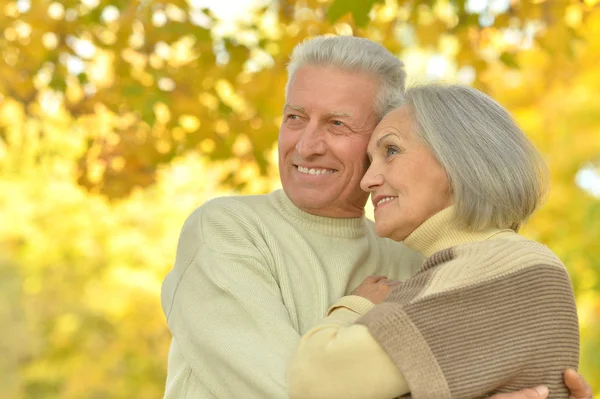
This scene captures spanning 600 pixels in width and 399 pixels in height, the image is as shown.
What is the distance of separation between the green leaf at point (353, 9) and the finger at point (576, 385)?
1.69 meters

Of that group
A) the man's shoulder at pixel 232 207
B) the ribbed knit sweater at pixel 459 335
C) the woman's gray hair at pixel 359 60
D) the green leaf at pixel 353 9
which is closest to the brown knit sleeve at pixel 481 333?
the ribbed knit sweater at pixel 459 335

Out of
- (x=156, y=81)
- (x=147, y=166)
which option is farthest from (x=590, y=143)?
(x=156, y=81)

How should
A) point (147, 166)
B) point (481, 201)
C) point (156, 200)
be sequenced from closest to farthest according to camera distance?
point (481, 201) → point (147, 166) → point (156, 200)

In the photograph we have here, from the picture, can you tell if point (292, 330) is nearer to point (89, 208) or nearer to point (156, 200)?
point (156, 200)

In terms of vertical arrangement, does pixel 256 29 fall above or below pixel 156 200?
above

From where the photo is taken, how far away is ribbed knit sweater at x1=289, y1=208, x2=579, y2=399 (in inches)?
79.6

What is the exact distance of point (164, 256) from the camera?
1577 centimetres

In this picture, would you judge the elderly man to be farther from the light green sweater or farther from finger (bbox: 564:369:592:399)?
finger (bbox: 564:369:592:399)

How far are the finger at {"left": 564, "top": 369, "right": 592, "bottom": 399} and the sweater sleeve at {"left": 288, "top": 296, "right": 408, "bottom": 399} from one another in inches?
16.0

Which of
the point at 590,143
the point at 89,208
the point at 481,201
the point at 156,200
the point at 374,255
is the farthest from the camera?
the point at 89,208

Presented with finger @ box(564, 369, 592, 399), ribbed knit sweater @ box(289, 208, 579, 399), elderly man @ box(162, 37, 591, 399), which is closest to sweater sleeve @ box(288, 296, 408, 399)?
ribbed knit sweater @ box(289, 208, 579, 399)

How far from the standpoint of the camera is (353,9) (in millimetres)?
3465

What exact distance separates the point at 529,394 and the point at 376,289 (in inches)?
18.3

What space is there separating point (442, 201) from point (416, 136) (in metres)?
0.18
